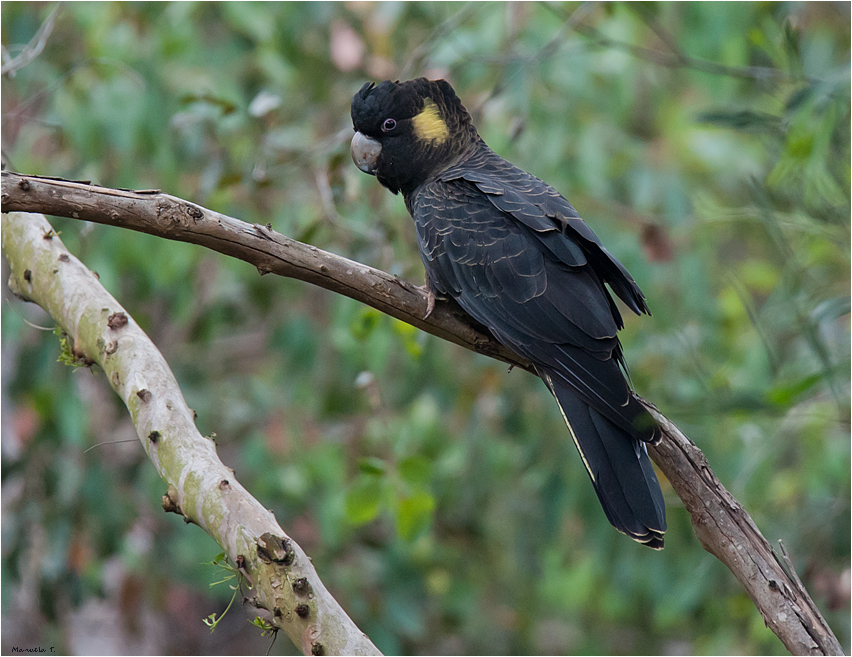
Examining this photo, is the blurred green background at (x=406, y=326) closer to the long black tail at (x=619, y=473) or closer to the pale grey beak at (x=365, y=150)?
the pale grey beak at (x=365, y=150)

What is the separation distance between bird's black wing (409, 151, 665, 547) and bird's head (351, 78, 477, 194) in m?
0.23

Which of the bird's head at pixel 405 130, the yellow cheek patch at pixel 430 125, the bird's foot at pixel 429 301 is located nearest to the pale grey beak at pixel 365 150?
the bird's head at pixel 405 130

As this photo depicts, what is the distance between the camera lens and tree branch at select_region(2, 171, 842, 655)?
1.60 meters

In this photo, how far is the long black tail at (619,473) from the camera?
5.74 feet

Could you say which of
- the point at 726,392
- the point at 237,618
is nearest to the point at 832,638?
the point at 726,392

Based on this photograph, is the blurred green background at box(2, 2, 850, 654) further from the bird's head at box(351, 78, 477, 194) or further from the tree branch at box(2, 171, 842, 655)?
Answer: the tree branch at box(2, 171, 842, 655)

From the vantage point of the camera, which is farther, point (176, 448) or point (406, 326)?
point (406, 326)

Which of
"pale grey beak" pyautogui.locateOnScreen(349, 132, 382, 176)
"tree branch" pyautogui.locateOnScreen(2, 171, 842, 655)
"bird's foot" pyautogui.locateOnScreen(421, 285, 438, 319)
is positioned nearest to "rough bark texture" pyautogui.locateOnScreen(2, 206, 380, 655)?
"tree branch" pyautogui.locateOnScreen(2, 171, 842, 655)

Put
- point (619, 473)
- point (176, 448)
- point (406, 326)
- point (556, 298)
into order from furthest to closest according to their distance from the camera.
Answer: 1. point (406, 326)
2. point (556, 298)
3. point (619, 473)
4. point (176, 448)

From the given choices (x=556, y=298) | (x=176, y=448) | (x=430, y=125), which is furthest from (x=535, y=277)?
(x=176, y=448)

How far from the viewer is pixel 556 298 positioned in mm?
2018

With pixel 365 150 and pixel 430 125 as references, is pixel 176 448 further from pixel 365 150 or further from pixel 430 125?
pixel 430 125

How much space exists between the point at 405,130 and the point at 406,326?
2.22 ft

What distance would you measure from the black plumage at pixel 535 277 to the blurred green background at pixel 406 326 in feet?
1.10
